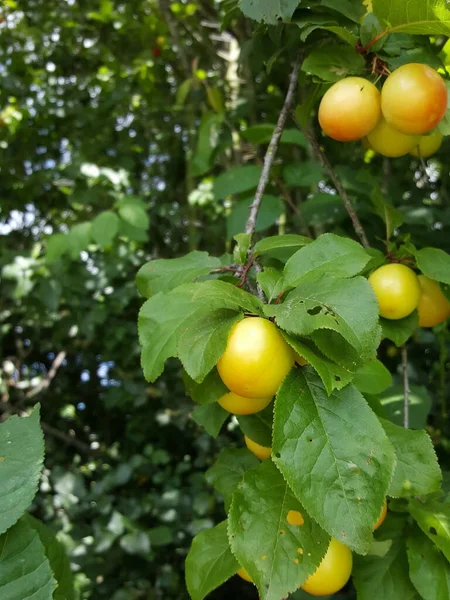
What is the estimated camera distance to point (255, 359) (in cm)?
72

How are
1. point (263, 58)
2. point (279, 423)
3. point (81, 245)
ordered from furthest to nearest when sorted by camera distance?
point (81, 245) < point (263, 58) < point (279, 423)

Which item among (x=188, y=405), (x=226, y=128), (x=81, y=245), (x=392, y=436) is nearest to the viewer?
(x=392, y=436)

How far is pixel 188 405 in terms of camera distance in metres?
2.75

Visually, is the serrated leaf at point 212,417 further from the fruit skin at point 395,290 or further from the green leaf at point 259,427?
the fruit skin at point 395,290

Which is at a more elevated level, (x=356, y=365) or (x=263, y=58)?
(x=263, y=58)

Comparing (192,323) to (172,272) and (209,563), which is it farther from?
(209,563)

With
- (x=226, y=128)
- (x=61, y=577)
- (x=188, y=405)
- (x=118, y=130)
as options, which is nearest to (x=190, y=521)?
(x=188, y=405)

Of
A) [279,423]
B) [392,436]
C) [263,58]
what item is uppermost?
[263,58]

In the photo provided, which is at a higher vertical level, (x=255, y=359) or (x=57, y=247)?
(x=255, y=359)

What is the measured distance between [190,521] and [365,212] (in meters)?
1.50

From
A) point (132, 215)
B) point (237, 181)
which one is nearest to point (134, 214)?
point (132, 215)

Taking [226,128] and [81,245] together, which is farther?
[226,128]

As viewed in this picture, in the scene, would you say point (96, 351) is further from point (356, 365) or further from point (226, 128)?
point (356, 365)

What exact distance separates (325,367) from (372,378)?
312mm
